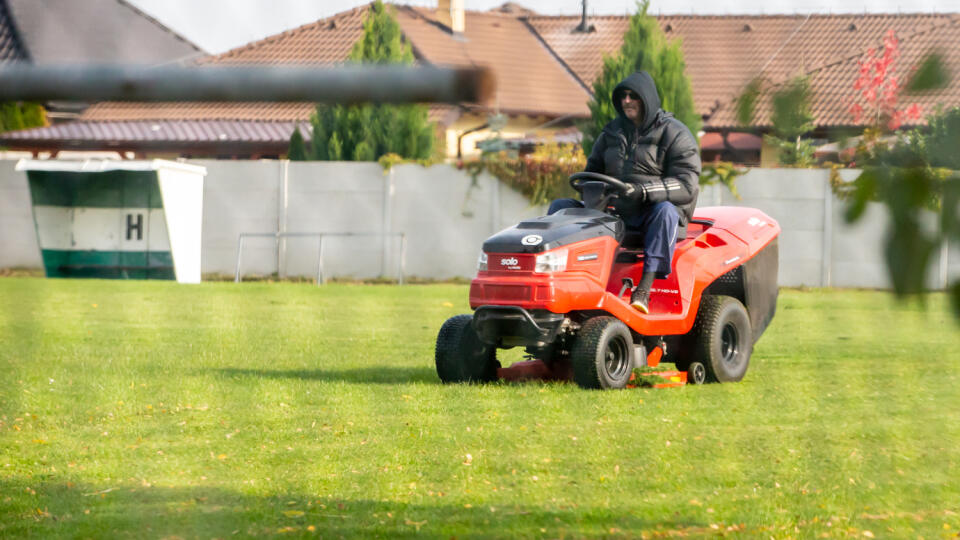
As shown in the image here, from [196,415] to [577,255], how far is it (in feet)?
6.97

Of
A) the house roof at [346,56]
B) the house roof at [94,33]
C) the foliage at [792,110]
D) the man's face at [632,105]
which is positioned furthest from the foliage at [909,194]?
the man's face at [632,105]

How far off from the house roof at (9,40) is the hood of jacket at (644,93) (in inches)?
221

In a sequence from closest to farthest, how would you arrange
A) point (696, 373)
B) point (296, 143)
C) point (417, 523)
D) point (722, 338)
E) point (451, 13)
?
point (451, 13) → point (417, 523) → point (696, 373) → point (722, 338) → point (296, 143)

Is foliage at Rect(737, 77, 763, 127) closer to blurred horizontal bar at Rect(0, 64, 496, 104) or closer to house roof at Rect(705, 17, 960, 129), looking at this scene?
house roof at Rect(705, 17, 960, 129)

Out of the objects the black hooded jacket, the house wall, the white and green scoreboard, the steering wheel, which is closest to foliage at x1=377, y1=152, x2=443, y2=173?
the house wall

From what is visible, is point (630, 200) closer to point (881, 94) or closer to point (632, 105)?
point (632, 105)

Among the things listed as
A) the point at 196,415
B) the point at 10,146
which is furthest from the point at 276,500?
the point at 10,146

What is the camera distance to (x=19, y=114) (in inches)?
70.9

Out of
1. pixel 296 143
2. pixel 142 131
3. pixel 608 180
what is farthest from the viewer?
pixel 296 143

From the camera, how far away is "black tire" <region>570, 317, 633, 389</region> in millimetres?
7055

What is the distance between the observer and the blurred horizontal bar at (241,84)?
61.1 inches

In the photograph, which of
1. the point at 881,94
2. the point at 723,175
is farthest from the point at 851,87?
the point at 723,175

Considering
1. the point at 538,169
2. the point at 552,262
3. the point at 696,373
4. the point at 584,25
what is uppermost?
the point at 538,169

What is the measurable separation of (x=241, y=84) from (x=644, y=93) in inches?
233
